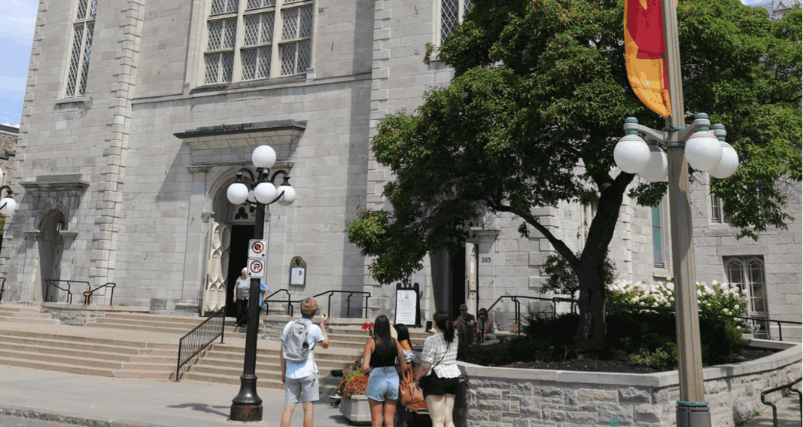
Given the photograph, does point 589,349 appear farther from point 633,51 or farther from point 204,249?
point 204,249

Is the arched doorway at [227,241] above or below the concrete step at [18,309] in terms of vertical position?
above

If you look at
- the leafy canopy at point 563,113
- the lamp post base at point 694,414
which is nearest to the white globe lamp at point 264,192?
the leafy canopy at point 563,113

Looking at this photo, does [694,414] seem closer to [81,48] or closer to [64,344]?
[64,344]

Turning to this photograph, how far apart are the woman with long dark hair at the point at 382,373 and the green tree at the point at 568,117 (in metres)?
3.32

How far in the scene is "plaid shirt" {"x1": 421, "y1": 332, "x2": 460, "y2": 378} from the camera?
762 centimetres

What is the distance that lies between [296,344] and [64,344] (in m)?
11.3

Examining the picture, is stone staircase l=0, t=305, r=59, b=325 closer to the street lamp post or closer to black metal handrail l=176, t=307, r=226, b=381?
black metal handrail l=176, t=307, r=226, b=381

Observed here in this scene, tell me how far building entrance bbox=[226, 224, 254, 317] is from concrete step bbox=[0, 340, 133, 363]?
683 cm

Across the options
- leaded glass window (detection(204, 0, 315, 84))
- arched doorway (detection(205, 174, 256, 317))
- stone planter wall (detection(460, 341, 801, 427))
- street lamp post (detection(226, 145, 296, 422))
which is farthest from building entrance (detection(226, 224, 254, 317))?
stone planter wall (detection(460, 341, 801, 427))

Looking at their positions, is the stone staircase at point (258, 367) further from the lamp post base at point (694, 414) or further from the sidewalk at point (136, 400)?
the lamp post base at point (694, 414)

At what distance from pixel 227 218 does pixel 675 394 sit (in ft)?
56.9

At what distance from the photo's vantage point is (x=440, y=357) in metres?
7.66

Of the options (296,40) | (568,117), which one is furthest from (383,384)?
(296,40)

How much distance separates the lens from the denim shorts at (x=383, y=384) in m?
7.82
